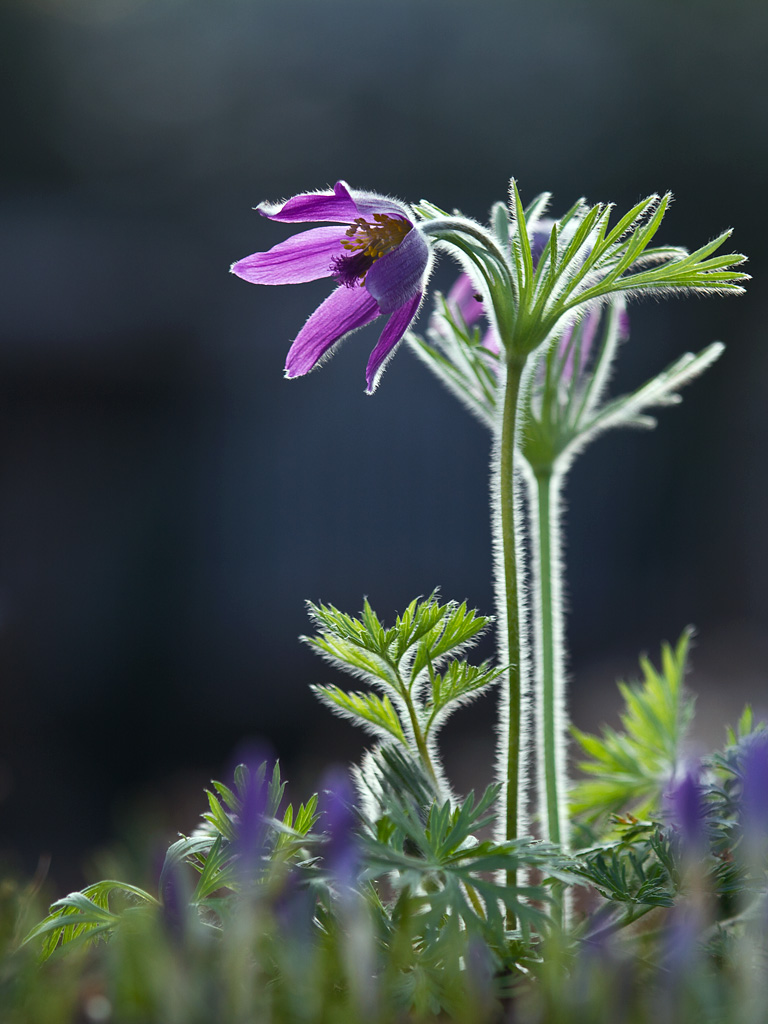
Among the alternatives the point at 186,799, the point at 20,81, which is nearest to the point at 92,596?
the point at 186,799

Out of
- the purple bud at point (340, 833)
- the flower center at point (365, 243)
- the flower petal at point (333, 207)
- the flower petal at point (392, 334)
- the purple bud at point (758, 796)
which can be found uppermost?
the flower petal at point (333, 207)

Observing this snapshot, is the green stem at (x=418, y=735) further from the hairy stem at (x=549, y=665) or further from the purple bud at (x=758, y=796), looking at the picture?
the purple bud at (x=758, y=796)

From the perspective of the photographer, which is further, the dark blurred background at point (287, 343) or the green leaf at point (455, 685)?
the dark blurred background at point (287, 343)

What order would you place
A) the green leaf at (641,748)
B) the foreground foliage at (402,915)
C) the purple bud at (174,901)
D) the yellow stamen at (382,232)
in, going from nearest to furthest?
the foreground foliage at (402,915), the purple bud at (174,901), the yellow stamen at (382,232), the green leaf at (641,748)

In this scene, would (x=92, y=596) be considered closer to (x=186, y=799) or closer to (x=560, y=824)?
(x=186, y=799)

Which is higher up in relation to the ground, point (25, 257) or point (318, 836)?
point (25, 257)

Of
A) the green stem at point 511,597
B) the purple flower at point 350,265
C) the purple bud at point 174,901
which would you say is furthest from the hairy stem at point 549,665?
the purple bud at point 174,901
